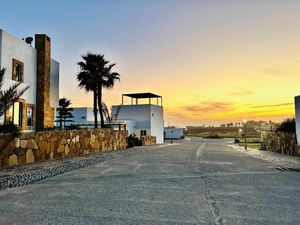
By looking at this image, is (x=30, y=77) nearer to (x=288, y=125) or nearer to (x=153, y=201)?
(x=153, y=201)

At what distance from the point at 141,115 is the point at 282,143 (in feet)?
82.5

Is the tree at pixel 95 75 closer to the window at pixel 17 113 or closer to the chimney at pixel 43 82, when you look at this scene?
the chimney at pixel 43 82

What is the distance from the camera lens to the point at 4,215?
175 inches

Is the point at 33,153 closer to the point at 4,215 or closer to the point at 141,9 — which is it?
the point at 4,215

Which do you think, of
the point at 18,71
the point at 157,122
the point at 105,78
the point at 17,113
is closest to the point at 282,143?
the point at 105,78

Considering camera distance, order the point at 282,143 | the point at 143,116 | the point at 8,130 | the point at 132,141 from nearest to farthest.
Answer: the point at 8,130, the point at 282,143, the point at 132,141, the point at 143,116

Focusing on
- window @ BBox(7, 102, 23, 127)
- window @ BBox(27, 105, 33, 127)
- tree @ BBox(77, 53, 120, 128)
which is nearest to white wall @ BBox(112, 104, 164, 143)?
tree @ BBox(77, 53, 120, 128)

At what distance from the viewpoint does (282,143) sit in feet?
66.7

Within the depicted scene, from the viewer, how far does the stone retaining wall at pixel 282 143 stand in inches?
696

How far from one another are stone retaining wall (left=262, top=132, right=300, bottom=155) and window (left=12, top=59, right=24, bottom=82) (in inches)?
723

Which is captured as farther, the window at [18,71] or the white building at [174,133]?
the white building at [174,133]

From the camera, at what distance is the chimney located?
18172 millimetres

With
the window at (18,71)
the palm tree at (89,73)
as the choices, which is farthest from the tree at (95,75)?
the window at (18,71)

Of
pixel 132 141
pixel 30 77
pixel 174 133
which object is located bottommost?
pixel 132 141
